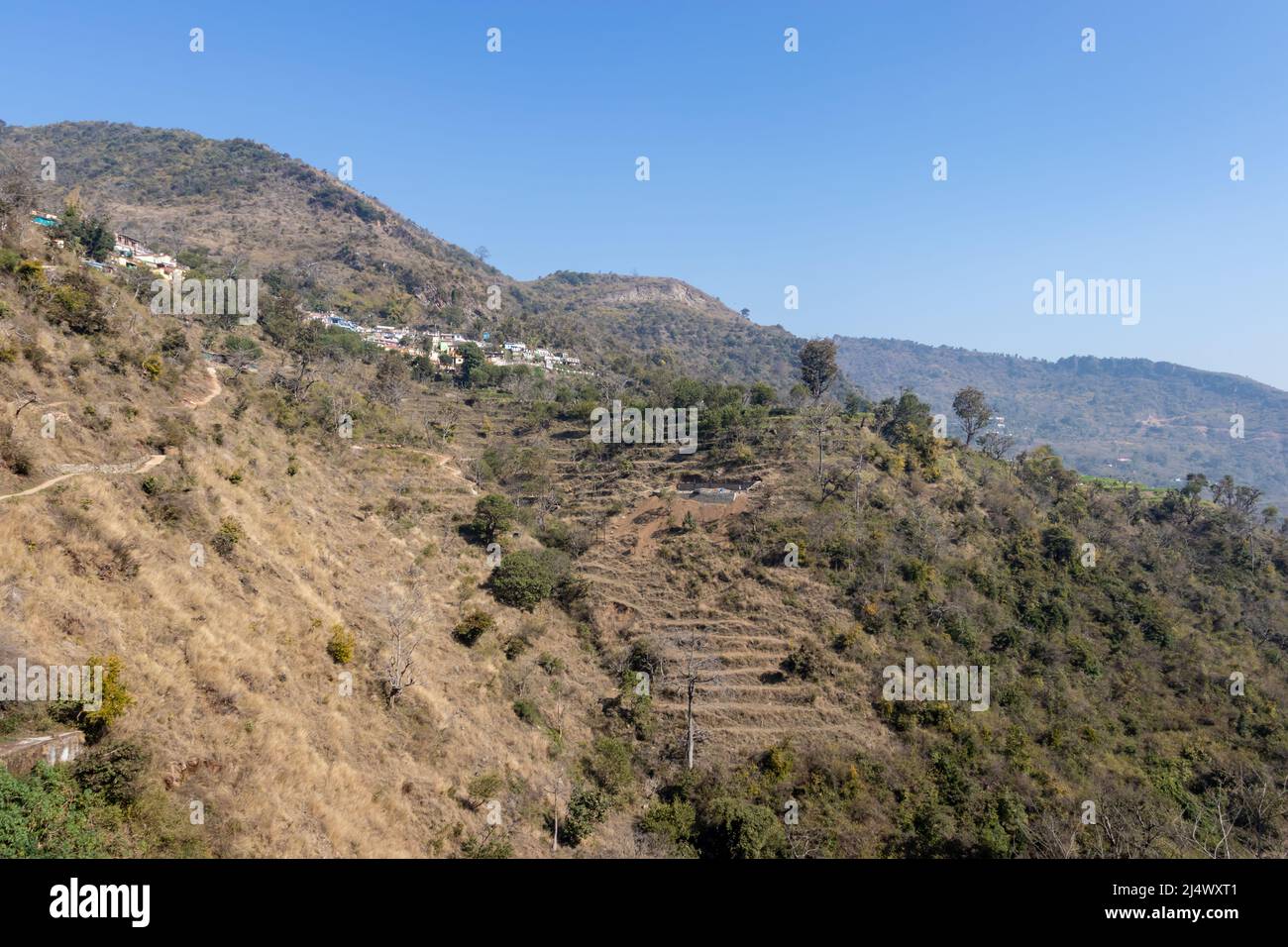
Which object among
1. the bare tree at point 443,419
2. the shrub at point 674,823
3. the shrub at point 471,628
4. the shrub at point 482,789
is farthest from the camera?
the bare tree at point 443,419

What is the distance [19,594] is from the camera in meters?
12.0

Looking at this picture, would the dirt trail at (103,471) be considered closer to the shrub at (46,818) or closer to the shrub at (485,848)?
the shrub at (46,818)

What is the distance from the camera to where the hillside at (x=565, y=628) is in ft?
43.4

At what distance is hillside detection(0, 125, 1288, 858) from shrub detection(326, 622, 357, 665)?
0.27ft

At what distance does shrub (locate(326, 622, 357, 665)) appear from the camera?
17891 mm

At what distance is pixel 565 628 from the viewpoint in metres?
27.9

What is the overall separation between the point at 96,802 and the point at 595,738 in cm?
1593

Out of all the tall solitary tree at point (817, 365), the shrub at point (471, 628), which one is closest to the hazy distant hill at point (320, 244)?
the tall solitary tree at point (817, 365)

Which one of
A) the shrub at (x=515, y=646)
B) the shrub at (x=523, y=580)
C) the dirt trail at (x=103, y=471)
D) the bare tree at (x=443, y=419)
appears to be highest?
the bare tree at (x=443, y=419)

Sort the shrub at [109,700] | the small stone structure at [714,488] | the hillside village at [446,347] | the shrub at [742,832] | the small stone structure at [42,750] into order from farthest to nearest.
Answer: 1. the hillside village at [446,347]
2. the small stone structure at [714,488]
3. the shrub at [742,832]
4. the shrub at [109,700]
5. the small stone structure at [42,750]

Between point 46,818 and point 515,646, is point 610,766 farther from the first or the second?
point 46,818

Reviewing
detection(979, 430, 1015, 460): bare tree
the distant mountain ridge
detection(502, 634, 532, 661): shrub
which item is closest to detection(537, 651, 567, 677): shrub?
detection(502, 634, 532, 661): shrub

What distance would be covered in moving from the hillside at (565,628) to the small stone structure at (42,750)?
0.98 feet
